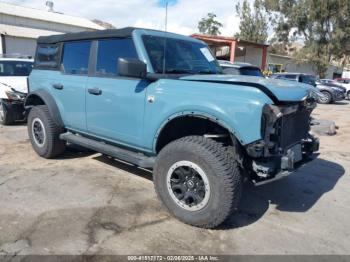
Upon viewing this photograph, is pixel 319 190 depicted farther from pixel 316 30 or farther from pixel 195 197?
pixel 316 30

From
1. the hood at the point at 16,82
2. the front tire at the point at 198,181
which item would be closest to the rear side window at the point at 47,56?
the front tire at the point at 198,181

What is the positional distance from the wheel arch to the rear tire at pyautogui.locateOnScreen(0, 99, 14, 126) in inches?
236

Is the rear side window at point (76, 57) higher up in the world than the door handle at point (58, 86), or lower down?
higher up

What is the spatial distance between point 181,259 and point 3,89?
7165 mm

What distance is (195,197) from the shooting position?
3824mm

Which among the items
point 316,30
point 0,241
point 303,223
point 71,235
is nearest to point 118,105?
point 71,235

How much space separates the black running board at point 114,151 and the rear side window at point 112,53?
0.98 meters

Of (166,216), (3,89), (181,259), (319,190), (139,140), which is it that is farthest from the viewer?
(3,89)

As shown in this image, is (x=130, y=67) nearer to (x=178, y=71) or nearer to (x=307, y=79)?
(x=178, y=71)

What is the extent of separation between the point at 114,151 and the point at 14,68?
652cm

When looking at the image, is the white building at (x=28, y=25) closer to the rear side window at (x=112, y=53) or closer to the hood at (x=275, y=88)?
the rear side window at (x=112, y=53)

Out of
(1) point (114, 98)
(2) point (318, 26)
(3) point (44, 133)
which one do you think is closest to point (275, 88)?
(1) point (114, 98)

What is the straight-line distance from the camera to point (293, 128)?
406cm

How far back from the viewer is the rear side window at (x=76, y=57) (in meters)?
5.19
